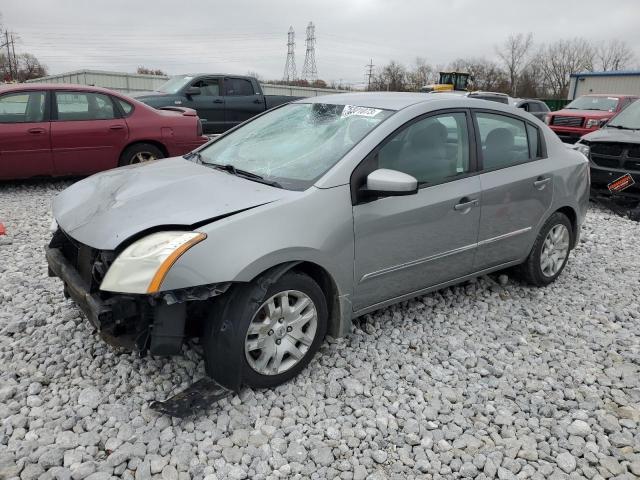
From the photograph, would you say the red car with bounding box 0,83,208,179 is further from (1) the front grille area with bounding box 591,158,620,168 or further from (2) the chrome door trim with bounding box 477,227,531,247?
(1) the front grille area with bounding box 591,158,620,168

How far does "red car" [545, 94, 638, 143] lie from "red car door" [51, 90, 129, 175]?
12.2 meters

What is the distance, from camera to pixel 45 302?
3820mm

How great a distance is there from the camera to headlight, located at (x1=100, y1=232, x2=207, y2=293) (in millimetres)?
2467

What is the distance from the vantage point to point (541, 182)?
4199 mm

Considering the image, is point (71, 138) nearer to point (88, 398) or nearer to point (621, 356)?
point (88, 398)

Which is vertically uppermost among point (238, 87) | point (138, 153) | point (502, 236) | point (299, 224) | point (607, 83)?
point (607, 83)

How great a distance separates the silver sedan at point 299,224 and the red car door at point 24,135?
13.2 ft

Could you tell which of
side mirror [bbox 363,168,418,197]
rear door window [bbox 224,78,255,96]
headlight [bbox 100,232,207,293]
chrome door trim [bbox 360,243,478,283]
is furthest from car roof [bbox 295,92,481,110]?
rear door window [bbox 224,78,255,96]

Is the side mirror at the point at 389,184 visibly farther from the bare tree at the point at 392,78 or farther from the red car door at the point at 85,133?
the bare tree at the point at 392,78

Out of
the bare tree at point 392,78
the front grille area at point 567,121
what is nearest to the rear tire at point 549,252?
the front grille area at point 567,121

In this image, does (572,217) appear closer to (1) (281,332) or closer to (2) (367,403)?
(2) (367,403)

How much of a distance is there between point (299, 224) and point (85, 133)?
5508 millimetres

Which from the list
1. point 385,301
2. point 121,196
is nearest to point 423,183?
point 385,301

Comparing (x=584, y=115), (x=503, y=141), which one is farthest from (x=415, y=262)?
(x=584, y=115)
